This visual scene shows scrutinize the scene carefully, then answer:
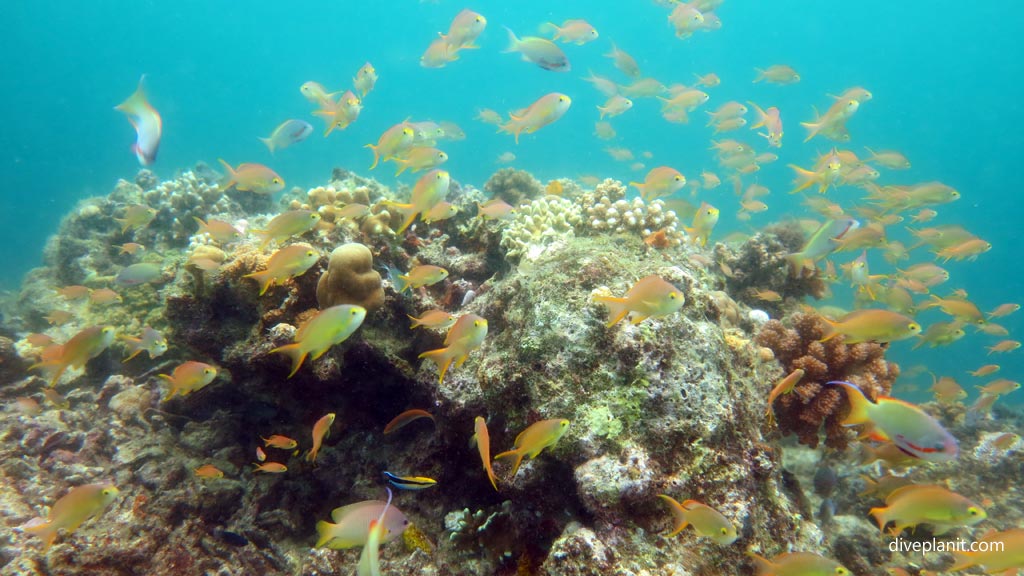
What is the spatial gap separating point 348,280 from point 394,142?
254cm

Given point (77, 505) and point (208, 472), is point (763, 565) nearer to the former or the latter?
point (208, 472)

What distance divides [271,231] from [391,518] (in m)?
2.85

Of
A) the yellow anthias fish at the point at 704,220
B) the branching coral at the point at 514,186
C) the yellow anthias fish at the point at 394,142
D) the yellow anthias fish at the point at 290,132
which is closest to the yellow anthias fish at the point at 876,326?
the yellow anthias fish at the point at 704,220

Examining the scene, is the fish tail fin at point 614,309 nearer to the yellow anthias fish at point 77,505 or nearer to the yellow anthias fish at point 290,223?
the yellow anthias fish at point 290,223

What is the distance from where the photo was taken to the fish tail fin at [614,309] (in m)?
3.01

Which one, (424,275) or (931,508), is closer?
(931,508)

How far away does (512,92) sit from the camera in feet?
283

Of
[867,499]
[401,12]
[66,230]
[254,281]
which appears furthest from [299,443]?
[401,12]

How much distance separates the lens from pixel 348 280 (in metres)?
3.94

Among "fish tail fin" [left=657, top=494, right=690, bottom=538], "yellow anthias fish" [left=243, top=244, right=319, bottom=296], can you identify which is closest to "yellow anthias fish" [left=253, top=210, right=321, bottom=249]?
"yellow anthias fish" [left=243, top=244, right=319, bottom=296]

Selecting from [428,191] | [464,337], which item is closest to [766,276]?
[428,191]

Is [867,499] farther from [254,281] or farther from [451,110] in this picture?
[451,110]

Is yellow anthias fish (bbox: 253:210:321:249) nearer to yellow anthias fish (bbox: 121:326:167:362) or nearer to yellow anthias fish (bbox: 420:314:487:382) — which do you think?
yellow anthias fish (bbox: 420:314:487:382)

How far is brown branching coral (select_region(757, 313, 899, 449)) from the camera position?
15.2ft
